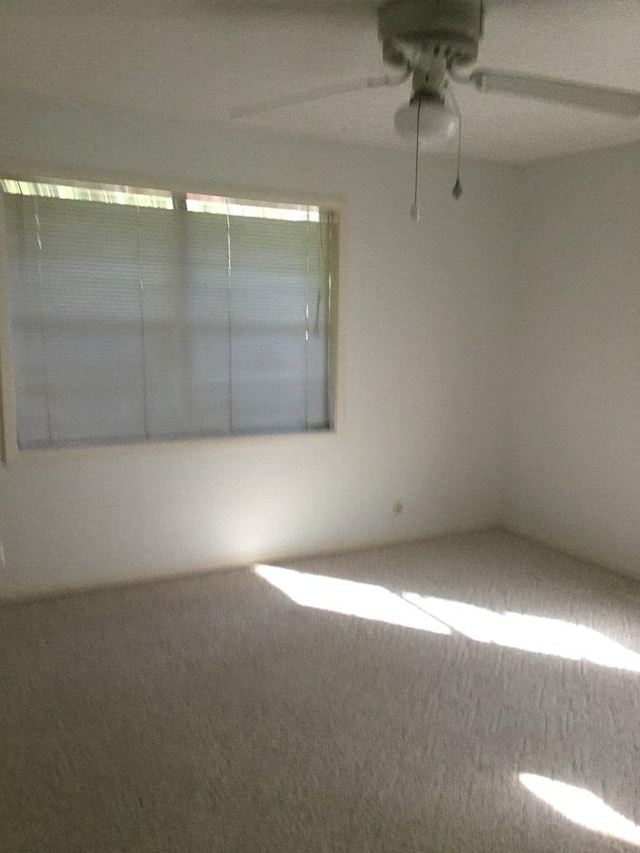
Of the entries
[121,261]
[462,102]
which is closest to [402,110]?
[462,102]

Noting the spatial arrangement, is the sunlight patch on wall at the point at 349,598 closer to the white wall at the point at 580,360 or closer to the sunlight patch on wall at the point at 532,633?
the sunlight patch on wall at the point at 532,633

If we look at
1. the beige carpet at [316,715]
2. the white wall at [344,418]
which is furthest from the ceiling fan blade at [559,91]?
the beige carpet at [316,715]

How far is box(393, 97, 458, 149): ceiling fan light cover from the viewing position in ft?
7.18

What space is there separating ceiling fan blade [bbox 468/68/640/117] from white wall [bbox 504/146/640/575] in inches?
73.4

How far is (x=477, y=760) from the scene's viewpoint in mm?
2484

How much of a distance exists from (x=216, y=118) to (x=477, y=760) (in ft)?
9.86

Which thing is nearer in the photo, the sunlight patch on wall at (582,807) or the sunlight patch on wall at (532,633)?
the sunlight patch on wall at (582,807)

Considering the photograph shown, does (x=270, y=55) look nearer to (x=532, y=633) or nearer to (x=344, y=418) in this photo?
(x=344, y=418)

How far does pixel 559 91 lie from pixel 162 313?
226 cm

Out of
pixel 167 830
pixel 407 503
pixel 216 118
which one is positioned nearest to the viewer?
pixel 167 830

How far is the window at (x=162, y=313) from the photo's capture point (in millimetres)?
3574

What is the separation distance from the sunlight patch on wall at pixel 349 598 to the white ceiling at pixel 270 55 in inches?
91.1

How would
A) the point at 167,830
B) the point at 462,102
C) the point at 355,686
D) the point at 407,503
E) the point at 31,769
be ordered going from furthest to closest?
1. the point at 407,503
2. the point at 462,102
3. the point at 355,686
4. the point at 31,769
5. the point at 167,830

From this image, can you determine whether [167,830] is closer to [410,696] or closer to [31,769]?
[31,769]
